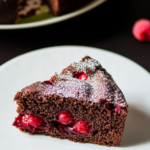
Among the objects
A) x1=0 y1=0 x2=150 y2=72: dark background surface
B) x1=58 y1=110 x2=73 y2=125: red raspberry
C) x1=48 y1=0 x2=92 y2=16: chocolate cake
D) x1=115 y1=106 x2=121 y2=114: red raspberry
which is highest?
x1=48 y1=0 x2=92 y2=16: chocolate cake

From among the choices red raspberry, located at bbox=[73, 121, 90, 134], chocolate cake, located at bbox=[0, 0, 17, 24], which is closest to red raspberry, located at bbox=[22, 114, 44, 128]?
red raspberry, located at bbox=[73, 121, 90, 134]

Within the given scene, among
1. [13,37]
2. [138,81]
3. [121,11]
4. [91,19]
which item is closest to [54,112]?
[138,81]

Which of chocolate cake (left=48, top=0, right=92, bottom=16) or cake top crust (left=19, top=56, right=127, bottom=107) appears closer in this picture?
cake top crust (left=19, top=56, right=127, bottom=107)

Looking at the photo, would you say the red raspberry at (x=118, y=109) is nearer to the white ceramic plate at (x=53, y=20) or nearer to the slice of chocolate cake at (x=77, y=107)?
the slice of chocolate cake at (x=77, y=107)

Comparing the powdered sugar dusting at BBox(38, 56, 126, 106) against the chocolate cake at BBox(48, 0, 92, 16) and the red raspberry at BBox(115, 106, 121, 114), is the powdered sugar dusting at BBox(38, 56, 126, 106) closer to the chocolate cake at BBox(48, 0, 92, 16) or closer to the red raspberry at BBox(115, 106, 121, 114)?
the red raspberry at BBox(115, 106, 121, 114)

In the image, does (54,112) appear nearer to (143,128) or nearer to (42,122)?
(42,122)

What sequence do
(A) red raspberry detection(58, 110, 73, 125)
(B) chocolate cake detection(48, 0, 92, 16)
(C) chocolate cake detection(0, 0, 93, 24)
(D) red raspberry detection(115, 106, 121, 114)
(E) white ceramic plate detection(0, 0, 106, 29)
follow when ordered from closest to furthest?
(D) red raspberry detection(115, 106, 121, 114)
(A) red raspberry detection(58, 110, 73, 125)
(E) white ceramic plate detection(0, 0, 106, 29)
(C) chocolate cake detection(0, 0, 93, 24)
(B) chocolate cake detection(48, 0, 92, 16)

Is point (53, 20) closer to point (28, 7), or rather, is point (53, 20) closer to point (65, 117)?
point (28, 7)
